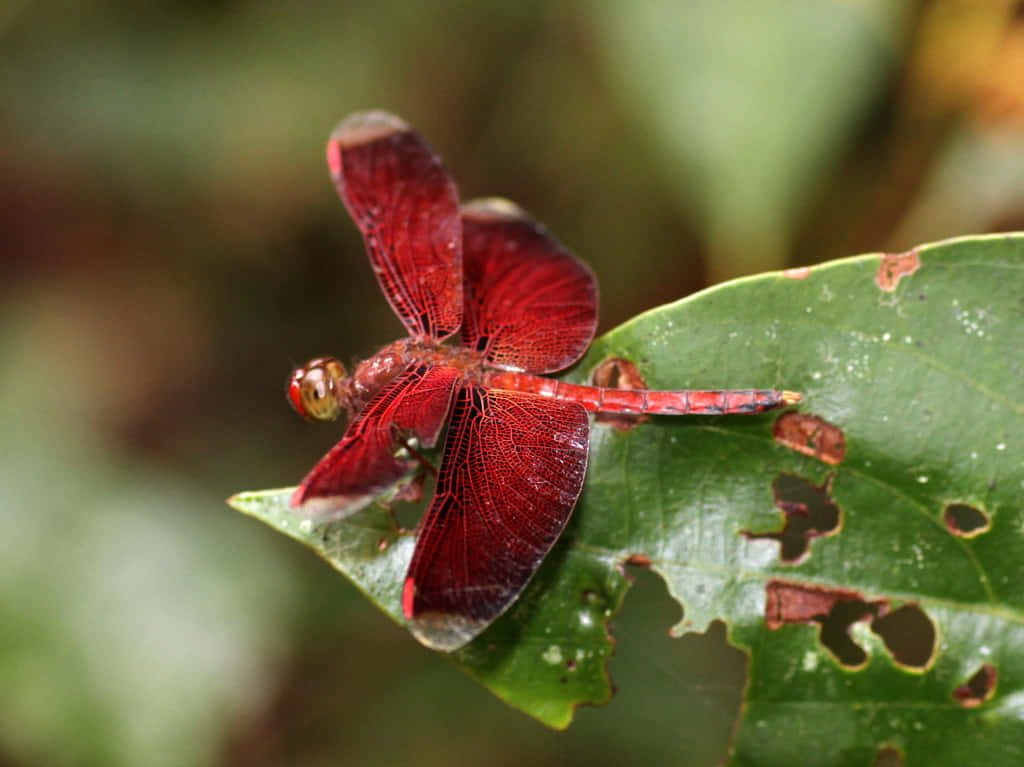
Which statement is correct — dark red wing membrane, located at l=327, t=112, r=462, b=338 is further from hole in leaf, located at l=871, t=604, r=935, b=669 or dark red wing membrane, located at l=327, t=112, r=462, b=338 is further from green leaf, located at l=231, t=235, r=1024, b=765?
hole in leaf, located at l=871, t=604, r=935, b=669

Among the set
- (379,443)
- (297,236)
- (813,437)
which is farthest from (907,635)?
(297,236)

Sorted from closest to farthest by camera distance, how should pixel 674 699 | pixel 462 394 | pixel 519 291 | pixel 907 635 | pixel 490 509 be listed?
1. pixel 490 509
2. pixel 462 394
3. pixel 519 291
4. pixel 907 635
5. pixel 674 699

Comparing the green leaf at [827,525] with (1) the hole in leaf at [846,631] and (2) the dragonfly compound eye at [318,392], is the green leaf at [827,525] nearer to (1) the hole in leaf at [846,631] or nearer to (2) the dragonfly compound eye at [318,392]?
(1) the hole in leaf at [846,631]

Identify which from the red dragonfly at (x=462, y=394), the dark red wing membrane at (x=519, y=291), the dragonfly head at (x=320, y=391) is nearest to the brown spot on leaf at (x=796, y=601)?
the red dragonfly at (x=462, y=394)

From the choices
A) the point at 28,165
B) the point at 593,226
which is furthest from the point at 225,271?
the point at 593,226

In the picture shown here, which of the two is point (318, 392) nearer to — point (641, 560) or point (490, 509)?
point (490, 509)

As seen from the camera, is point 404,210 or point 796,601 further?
point 404,210

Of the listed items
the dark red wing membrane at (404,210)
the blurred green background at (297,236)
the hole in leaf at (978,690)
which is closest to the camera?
the hole in leaf at (978,690)
